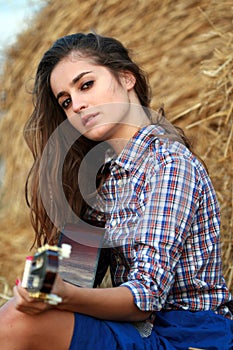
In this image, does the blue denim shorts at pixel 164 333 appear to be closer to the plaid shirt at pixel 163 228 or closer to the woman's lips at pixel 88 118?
the plaid shirt at pixel 163 228

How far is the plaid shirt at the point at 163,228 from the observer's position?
1.53m

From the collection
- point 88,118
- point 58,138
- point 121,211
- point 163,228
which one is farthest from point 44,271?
point 58,138

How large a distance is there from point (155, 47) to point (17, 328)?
1665 mm

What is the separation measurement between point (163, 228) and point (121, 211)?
20 centimetres

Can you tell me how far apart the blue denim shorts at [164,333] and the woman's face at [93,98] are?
0.46 metres

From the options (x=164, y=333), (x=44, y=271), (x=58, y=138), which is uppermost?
(x=44, y=271)

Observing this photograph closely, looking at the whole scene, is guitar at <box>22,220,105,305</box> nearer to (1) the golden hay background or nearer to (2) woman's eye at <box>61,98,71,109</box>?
(2) woman's eye at <box>61,98,71,109</box>

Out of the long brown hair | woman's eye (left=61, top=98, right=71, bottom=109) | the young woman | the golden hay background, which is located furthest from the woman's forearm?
the golden hay background

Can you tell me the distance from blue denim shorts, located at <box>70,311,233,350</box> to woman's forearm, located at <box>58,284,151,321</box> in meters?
0.02

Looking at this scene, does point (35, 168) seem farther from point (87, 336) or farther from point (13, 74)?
point (13, 74)

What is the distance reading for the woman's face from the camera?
1793 millimetres

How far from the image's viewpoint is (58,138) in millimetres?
1950

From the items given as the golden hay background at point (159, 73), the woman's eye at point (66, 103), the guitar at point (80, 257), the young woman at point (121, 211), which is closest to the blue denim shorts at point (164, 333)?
the young woman at point (121, 211)

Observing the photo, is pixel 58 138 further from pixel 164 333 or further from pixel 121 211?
pixel 164 333
